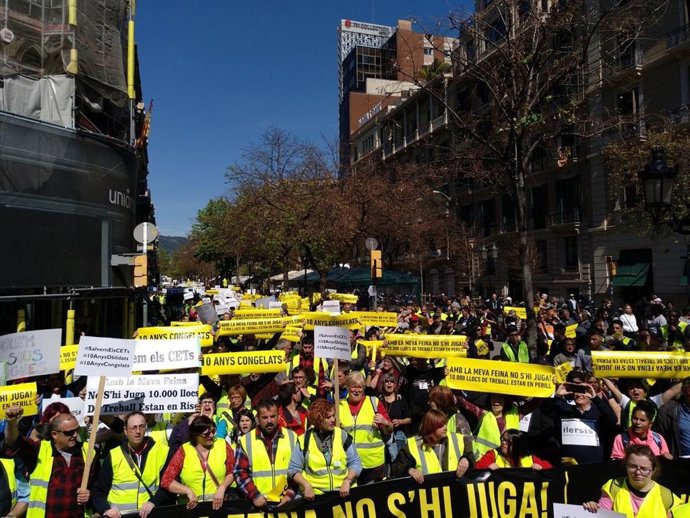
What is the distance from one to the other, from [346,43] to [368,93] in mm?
51668

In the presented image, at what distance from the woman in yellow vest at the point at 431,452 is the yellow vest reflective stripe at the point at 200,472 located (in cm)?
145

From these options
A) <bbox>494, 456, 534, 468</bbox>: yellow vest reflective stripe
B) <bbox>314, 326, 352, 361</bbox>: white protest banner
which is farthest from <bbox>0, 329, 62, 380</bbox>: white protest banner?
<bbox>494, 456, 534, 468</bbox>: yellow vest reflective stripe

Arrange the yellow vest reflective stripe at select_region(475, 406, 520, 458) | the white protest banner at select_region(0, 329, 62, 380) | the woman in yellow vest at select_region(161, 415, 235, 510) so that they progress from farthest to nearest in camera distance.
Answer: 1. the white protest banner at select_region(0, 329, 62, 380)
2. the yellow vest reflective stripe at select_region(475, 406, 520, 458)
3. the woman in yellow vest at select_region(161, 415, 235, 510)

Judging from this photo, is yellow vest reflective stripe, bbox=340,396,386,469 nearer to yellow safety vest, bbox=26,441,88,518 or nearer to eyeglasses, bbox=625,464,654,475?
eyeglasses, bbox=625,464,654,475

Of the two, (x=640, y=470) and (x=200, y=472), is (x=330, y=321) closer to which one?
(x=200, y=472)

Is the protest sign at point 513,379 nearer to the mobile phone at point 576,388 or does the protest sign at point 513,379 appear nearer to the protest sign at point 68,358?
the mobile phone at point 576,388

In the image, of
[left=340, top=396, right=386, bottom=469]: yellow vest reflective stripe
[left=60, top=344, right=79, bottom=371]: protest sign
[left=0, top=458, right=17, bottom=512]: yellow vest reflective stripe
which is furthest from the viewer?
[left=60, top=344, right=79, bottom=371]: protest sign

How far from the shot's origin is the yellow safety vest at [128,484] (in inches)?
183

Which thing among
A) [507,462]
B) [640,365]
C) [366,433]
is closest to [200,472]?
[366,433]

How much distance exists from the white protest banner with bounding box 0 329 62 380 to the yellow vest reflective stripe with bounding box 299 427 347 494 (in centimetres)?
318

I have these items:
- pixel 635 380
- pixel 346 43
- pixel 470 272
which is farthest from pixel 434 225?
pixel 346 43

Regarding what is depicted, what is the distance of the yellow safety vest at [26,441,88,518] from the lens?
4594 millimetres

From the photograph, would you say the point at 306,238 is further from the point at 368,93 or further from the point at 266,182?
the point at 368,93

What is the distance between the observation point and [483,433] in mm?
5578
